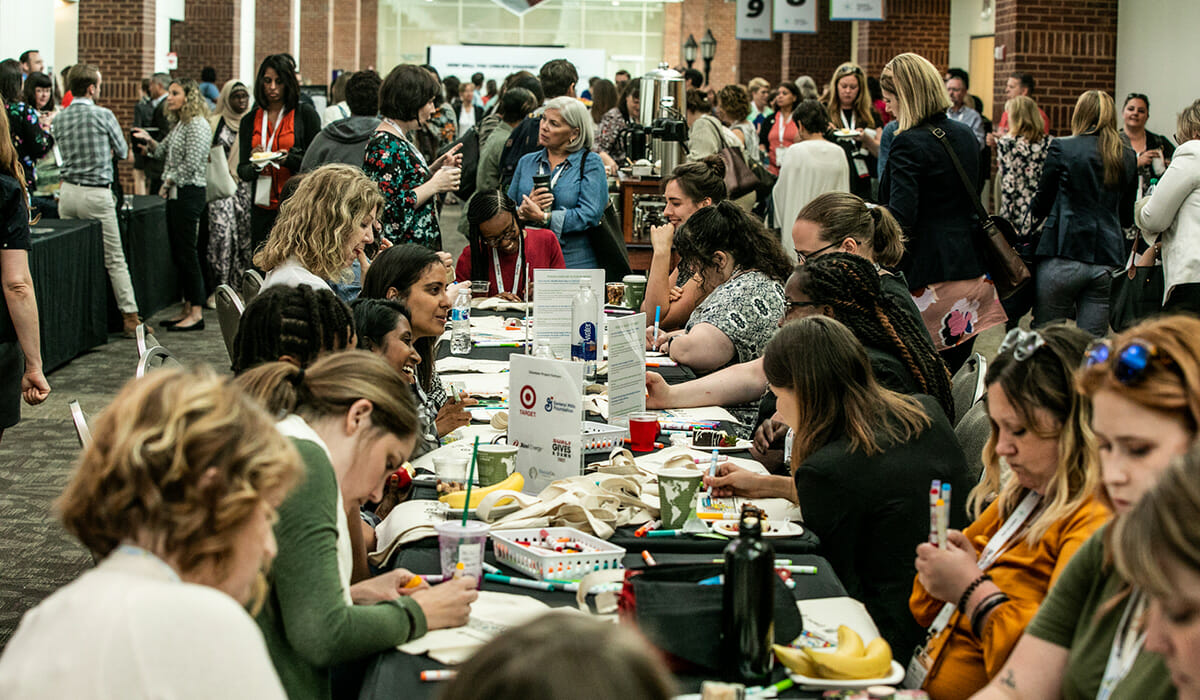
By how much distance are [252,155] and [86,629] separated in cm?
667

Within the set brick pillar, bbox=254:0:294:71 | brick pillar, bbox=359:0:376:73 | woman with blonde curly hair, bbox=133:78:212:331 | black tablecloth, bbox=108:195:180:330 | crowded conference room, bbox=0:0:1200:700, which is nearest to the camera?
crowded conference room, bbox=0:0:1200:700

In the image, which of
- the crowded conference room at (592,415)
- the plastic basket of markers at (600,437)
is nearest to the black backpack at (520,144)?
the crowded conference room at (592,415)

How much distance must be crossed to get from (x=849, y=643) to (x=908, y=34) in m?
14.6

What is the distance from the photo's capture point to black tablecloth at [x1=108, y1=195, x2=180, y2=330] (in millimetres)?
8742

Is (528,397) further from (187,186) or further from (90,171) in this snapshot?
(187,186)

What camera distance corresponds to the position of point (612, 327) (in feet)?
11.3

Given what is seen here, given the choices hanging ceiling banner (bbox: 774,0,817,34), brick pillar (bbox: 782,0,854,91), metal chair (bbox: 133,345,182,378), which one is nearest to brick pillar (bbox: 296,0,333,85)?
brick pillar (bbox: 782,0,854,91)

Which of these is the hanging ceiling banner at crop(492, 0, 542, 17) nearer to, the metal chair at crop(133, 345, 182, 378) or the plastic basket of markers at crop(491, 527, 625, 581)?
the metal chair at crop(133, 345, 182, 378)

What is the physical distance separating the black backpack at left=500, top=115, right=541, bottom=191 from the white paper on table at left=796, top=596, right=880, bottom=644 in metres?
5.33

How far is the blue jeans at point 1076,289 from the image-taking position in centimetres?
690

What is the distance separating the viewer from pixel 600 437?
3.28 meters

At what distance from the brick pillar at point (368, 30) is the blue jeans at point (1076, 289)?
28.3 m

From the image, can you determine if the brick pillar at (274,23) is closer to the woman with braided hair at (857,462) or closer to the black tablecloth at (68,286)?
the black tablecloth at (68,286)

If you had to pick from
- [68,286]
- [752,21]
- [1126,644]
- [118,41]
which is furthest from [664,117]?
[752,21]
